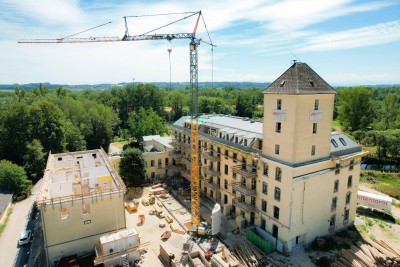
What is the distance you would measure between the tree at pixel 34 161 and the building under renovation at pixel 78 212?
2415 cm

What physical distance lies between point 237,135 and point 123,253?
23.0 meters

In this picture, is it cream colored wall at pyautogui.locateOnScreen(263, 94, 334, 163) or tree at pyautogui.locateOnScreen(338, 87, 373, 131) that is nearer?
cream colored wall at pyautogui.locateOnScreen(263, 94, 334, 163)

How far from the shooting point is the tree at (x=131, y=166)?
5655cm

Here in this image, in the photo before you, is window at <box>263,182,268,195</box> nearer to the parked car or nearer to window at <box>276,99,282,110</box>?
window at <box>276,99,282,110</box>

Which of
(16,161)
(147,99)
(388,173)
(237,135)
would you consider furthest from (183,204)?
(147,99)

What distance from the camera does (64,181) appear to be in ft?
135

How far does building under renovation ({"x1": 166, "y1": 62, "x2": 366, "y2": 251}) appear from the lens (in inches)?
1423

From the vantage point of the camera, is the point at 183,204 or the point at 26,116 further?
the point at 26,116

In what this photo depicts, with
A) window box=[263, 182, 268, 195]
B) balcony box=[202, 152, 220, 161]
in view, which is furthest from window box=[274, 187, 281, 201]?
balcony box=[202, 152, 220, 161]

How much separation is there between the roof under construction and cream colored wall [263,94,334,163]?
63cm

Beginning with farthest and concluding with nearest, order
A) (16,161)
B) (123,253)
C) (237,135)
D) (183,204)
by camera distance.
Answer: (16,161) < (183,204) < (237,135) < (123,253)

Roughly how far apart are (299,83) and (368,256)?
77.0 feet

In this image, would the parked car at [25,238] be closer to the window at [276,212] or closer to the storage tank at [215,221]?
the storage tank at [215,221]

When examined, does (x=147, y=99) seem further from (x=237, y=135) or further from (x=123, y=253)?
(x=123, y=253)
